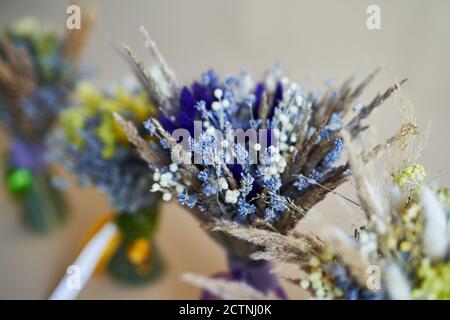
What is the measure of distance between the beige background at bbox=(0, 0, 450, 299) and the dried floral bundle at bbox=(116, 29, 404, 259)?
252 mm

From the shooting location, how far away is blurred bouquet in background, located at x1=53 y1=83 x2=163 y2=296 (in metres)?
0.94

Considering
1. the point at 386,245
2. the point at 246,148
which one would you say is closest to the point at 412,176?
the point at 386,245

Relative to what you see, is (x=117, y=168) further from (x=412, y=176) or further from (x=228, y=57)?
(x=228, y=57)

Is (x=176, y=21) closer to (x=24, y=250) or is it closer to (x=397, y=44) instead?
(x=397, y=44)

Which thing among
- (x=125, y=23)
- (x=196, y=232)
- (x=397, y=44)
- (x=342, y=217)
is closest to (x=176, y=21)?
(x=125, y=23)

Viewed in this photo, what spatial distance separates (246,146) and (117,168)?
0.37 metres

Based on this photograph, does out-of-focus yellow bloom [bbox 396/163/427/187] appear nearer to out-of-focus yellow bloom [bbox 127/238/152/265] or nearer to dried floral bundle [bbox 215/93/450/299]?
dried floral bundle [bbox 215/93/450/299]

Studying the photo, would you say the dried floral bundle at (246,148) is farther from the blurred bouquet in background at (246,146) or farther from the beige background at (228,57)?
the beige background at (228,57)

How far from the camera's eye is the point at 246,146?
27.0 inches

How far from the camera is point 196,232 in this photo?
1.16 meters

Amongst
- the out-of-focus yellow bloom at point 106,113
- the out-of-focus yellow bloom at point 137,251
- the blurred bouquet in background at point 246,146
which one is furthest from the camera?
the out-of-focus yellow bloom at point 137,251

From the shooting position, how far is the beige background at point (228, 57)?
1096 mm

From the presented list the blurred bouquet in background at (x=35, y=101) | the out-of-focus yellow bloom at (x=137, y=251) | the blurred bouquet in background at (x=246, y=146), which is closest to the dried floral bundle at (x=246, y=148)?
the blurred bouquet in background at (x=246, y=146)

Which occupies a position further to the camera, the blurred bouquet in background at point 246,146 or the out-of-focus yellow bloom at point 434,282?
the blurred bouquet in background at point 246,146
